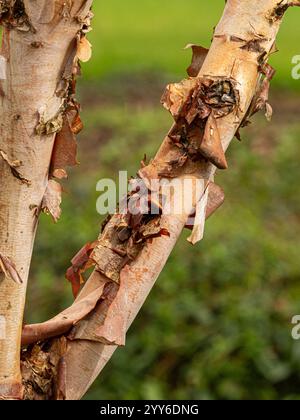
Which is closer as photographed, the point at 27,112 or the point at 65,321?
the point at 27,112

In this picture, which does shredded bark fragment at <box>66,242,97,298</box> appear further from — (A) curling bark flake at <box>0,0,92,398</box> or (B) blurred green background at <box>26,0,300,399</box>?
(B) blurred green background at <box>26,0,300,399</box>

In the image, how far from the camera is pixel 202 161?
112 centimetres

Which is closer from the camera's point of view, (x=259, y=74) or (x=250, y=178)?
(x=259, y=74)

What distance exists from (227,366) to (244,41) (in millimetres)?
1990

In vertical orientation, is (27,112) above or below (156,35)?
below

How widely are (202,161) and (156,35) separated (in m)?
7.40

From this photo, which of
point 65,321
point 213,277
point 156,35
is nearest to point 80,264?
point 65,321

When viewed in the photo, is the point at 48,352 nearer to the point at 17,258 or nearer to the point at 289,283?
the point at 17,258

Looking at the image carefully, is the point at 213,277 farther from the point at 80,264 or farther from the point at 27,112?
the point at 27,112

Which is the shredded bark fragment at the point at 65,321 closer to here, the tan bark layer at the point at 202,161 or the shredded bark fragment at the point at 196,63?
the tan bark layer at the point at 202,161

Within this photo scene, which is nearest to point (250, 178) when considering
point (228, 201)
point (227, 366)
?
point (228, 201)

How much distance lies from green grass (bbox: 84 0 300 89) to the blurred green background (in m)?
1.00

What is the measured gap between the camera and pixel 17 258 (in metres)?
1.06

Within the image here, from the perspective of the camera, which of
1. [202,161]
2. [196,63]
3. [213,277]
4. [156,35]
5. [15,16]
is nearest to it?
[15,16]
